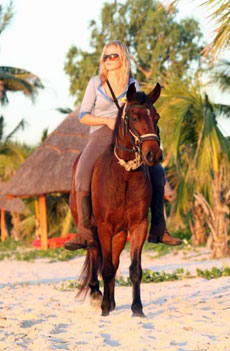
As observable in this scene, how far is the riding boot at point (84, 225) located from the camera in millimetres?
5980

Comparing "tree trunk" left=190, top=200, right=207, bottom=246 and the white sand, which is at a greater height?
the white sand

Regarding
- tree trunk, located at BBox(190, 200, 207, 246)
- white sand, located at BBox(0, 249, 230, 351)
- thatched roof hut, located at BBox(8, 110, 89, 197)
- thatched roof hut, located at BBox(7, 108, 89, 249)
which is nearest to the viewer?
white sand, located at BBox(0, 249, 230, 351)

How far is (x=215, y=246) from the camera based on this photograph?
14867mm

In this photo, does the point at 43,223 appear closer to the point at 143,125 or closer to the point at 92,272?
the point at 92,272

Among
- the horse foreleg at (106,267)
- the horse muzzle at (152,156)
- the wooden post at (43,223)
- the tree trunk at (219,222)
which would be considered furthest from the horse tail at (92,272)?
the wooden post at (43,223)

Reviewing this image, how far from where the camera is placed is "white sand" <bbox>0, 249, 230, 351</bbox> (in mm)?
4527

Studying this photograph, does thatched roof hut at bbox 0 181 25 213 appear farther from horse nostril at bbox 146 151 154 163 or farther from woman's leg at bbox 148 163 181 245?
horse nostril at bbox 146 151 154 163

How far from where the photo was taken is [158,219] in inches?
242

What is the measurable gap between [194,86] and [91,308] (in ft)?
26.4

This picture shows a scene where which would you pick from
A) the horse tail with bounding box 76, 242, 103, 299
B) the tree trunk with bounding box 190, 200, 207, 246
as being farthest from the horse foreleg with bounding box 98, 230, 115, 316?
the tree trunk with bounding box 190, 200, 207, 246

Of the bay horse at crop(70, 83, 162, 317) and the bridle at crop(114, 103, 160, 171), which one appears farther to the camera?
the bay horse at crop(70, 83, 162, 317)

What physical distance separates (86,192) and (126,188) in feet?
1.90

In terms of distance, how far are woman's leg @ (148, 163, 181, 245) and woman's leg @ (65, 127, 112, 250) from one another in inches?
22.6

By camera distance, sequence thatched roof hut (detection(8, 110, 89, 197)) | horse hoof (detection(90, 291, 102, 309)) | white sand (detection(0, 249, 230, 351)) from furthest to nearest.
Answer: thatched roof hut (detection(8, 110, 89, 197))
horse hoof (detection(90, 291, 102, 309))
white sand (detection(0, 249, 230, 351))
